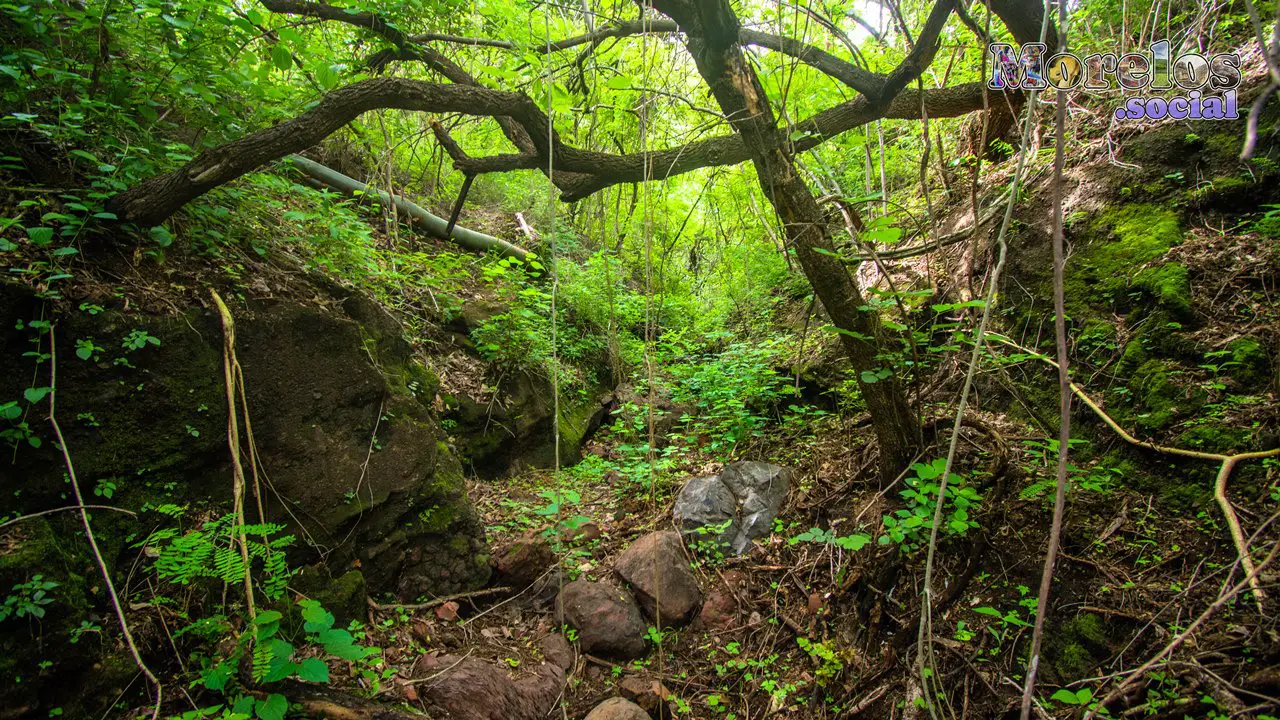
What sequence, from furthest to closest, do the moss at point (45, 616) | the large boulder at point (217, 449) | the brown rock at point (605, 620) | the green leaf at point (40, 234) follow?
the brown rock at point (605, 620) < the green leaf at point (40, 234) < the large boulder at point (217, 449) < the moss at point (45, 616)

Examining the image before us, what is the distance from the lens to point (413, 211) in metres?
5.80

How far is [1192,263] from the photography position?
2742 millimetres

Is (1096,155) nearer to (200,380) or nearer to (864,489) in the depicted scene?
(864,489)

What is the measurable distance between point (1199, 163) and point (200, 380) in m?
5.61

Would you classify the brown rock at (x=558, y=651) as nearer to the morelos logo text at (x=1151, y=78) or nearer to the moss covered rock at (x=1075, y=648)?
the moss covered rock at (x=1075, y=648)

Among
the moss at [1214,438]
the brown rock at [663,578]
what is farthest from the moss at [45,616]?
the moss at [1214,438]

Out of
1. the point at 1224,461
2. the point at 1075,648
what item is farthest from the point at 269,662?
the point at 1224,461

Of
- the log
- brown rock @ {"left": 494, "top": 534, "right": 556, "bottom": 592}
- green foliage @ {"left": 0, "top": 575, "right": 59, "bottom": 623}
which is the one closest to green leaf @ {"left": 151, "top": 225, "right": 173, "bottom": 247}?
green foliage @ {"left": 0, "top": 575, "right": 59, "bottom": 623}

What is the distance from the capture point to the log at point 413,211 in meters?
5.19

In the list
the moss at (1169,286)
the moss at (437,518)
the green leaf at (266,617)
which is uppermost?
the moss at (1169,286)

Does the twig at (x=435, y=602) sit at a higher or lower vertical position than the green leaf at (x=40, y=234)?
lower

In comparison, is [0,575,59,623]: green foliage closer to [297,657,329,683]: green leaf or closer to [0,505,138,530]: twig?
[0,505,138,530]: twig

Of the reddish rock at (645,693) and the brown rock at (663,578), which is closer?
the reddish rock at (645,693)

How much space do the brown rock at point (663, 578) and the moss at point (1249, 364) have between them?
2878mm
